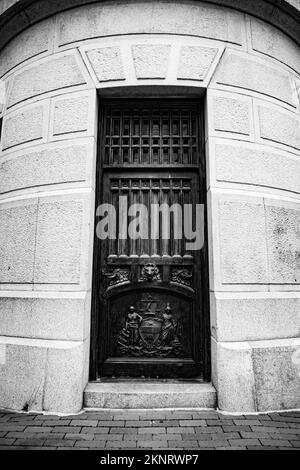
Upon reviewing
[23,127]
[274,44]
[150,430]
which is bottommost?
[150,430]

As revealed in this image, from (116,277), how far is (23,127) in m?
2.72

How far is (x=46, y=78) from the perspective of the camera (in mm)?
4477

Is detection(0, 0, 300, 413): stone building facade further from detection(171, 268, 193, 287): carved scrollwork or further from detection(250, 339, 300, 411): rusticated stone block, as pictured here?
detection(171, 268, 193, 287): carved scrollwork

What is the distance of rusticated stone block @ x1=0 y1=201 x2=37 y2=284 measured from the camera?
405 cm

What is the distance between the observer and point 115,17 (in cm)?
442

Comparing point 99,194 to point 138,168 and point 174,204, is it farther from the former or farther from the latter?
point 174,204

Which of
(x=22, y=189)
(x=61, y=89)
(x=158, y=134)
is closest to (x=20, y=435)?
(x=22, y=189)

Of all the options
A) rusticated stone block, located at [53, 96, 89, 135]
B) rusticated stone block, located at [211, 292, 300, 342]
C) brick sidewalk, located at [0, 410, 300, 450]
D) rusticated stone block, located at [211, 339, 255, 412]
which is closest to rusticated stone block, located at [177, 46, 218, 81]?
rusticated stone block, located at [53, 96, 89, 135]

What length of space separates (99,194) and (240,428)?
11.1 ft

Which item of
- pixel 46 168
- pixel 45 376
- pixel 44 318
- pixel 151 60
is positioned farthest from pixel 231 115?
pixel 45 376

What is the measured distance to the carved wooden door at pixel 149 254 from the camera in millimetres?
4078

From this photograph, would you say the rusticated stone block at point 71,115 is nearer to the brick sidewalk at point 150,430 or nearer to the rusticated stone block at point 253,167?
the rusticated stone block at point 253,167

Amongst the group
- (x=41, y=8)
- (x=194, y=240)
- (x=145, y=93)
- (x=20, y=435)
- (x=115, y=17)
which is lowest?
(x=20, y=435)

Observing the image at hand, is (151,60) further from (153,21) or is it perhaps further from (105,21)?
(105,21)
